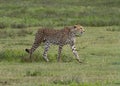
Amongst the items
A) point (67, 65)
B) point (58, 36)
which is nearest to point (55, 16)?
point (58, 36)

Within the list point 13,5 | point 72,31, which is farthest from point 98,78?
point 13,5

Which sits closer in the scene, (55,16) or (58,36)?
(58,36)

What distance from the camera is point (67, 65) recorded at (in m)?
19.7

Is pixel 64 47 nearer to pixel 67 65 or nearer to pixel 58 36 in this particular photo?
pixel 58 36

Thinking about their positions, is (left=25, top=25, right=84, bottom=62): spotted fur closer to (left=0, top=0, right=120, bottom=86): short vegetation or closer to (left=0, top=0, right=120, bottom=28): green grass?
(left=0, top=0, right=120, bottom=86): short vegetation

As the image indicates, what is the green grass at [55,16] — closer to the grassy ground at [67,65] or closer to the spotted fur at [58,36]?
the grassy ground at [67,65]

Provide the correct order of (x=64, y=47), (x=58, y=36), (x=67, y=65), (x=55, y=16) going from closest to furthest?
1. (x=67, y=65)
2. (x=58, y=36)
3. (x=64, y=47)
4. (x=55, y=16)

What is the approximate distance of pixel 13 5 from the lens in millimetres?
43469

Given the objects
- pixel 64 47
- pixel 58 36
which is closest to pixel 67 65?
pixel 58 36

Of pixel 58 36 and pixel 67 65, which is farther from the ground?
pixel 58 36

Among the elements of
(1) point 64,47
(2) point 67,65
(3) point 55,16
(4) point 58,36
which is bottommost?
(3) point 55,16

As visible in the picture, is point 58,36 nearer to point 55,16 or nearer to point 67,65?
point 67,65

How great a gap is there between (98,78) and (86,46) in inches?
369

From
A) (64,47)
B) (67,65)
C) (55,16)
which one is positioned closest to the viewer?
(67,65)
